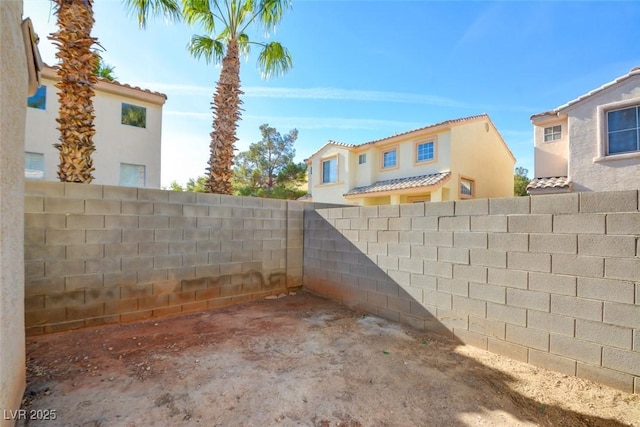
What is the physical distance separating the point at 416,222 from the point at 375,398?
244cm

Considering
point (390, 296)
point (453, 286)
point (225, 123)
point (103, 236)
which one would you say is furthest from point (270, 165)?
point (453, 286)

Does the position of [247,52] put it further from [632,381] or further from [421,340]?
[632,381]

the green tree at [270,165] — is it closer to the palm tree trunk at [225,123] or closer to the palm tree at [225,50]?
the palm tree at [225,50]

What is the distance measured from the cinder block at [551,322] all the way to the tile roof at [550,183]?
765 centimetres

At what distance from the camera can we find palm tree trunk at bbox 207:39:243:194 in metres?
6.35

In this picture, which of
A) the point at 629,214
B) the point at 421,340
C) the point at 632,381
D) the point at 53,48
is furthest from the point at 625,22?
the point at 53,48

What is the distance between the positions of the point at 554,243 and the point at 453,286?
1.22m

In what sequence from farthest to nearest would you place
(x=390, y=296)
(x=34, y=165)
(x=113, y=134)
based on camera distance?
1. (x=113, y=134)
2. (x=34, y=165)
3. (x=390, y=296)

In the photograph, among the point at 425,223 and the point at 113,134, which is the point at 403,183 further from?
the point at 113,134

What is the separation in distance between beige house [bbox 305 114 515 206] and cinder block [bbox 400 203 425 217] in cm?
695

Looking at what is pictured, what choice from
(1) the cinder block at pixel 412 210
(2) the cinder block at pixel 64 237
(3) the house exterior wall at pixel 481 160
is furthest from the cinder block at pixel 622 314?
(3) the house exterior wall at pixel 481 160

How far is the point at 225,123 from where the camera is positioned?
21.3 ft

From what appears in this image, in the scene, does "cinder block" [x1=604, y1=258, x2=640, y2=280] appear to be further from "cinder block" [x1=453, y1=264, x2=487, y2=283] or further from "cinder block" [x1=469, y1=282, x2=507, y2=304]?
"cinder block" [x1=453, y1=264, x2=487, y2=283]

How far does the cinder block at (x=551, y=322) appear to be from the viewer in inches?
106
